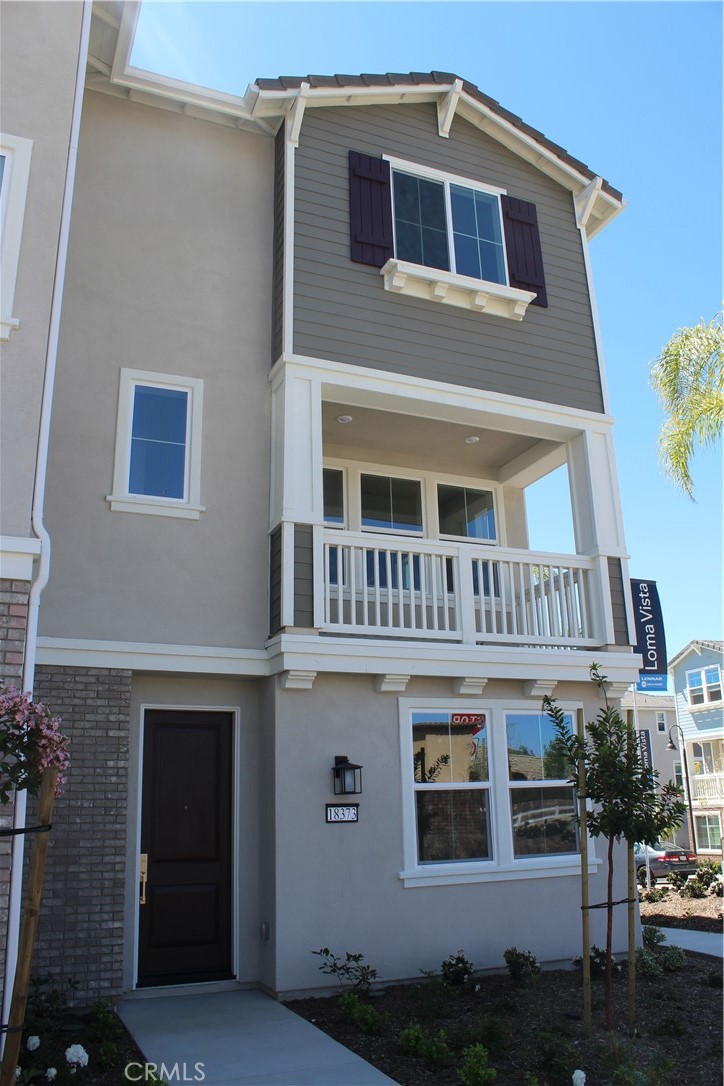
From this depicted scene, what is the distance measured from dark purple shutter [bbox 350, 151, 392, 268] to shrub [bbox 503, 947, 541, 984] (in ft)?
23.9

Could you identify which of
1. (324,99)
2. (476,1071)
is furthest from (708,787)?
(476,1071)

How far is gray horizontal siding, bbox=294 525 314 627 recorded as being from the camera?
8336 millimetres

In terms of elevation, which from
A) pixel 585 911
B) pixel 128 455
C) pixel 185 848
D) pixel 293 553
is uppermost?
pixel 128 455

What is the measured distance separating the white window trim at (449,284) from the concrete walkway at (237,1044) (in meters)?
7.33

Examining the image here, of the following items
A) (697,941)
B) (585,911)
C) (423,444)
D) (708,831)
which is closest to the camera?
(585,911)

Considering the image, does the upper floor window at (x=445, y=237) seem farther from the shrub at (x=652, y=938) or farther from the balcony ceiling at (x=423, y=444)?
the shrub at (x=652, y=938)

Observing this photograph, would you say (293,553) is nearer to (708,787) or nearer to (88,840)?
(88,840)

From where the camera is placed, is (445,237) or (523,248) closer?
(445,237)

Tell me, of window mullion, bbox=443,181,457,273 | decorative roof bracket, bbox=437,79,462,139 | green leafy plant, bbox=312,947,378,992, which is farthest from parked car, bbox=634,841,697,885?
decorative roof bracket, bbox=437,79,462,139

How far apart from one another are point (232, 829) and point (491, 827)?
2652mm

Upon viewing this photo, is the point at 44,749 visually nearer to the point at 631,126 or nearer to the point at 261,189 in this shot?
the point at 261,189

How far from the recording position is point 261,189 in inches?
390

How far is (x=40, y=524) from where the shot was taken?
5512 millimetres

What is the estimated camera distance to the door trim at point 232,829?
7820mm
